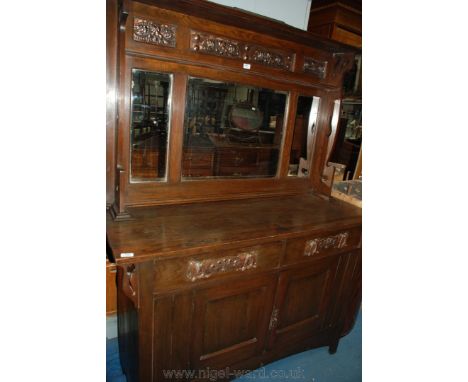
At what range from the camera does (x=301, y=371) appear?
1.67 meters

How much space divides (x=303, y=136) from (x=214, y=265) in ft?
3.31

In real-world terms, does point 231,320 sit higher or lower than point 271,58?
lower

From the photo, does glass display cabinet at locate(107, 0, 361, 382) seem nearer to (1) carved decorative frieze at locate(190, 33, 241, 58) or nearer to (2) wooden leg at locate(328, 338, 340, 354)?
(1) carved decorative frieze at locate(190, 33, 241, 58)

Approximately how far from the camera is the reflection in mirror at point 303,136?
1.62 m

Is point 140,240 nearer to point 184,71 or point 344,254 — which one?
point 184,71

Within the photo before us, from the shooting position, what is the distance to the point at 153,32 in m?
1.08

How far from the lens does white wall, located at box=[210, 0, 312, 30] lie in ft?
5.05

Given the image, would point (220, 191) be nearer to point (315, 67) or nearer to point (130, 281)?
point (130, 281)

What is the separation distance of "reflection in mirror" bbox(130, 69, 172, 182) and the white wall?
706mm

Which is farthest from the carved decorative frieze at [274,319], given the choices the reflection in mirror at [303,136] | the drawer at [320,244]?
the reflection in mirror at [303,136]

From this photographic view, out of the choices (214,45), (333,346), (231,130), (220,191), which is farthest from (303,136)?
(333,346)

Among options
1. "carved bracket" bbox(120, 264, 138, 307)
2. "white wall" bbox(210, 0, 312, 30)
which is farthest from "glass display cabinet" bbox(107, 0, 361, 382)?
"white wall" bbox(210, 0, 312, 30)
